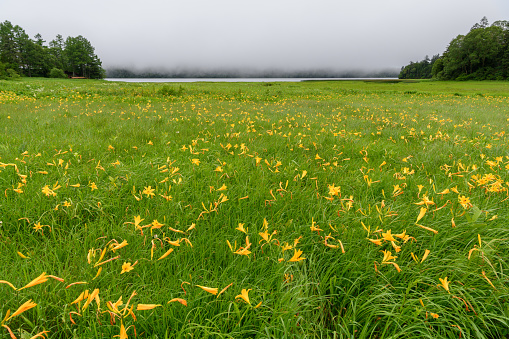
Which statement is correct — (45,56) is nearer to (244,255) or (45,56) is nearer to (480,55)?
(244,255)

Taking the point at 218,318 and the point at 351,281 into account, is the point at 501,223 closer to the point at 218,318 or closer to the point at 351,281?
the point at 351,281

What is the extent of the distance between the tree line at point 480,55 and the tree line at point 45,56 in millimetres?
104294

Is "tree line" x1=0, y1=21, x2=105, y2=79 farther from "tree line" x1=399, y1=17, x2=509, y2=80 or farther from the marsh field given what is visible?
"tree line" x1=399, y1=17, x2=509, y2=80

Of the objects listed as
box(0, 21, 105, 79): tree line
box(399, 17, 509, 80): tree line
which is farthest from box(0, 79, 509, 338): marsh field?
box(399, 17, 509, 80): tree line

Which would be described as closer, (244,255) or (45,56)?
(244,255)

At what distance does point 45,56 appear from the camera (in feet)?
196

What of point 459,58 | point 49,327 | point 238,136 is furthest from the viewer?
point 459,58

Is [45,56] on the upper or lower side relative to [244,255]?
upper

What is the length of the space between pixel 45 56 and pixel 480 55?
11702 cm

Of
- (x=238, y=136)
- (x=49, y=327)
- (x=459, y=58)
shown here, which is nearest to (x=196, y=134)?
(x=238, y=136)

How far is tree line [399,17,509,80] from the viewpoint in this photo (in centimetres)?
6119

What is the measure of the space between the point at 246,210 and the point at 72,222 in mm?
1402

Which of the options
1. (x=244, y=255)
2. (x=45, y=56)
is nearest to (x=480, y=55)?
(x=244, y=255)

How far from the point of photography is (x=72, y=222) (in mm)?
1843
